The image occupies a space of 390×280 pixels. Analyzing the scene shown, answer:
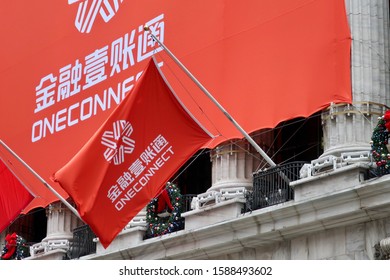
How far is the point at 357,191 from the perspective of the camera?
2814 cm

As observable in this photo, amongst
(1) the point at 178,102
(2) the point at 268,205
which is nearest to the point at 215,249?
(2) the point at 268,205

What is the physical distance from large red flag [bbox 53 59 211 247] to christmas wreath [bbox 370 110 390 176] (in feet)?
12.3

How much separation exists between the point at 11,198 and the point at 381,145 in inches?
425

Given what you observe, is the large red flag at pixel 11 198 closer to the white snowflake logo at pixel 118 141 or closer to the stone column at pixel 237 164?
the stone column at pixel 237 164

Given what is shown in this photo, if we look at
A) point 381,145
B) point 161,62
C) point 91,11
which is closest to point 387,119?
point 381,145

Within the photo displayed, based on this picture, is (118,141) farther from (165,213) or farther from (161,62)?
(161,62)

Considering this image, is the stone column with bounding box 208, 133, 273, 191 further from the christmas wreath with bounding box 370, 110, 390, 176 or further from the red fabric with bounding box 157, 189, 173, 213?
the christmas wreath with bounding box 370, 110, 390, 176

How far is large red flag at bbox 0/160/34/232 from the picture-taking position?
3438 cm

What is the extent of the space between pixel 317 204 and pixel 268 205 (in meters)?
2.17

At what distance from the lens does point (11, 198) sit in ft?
113

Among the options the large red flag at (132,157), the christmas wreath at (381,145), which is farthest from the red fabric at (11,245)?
the christmas wreath at (381,145)

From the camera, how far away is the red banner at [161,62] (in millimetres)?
30891

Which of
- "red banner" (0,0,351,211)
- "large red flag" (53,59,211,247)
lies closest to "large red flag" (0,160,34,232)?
"red banner" (0,0,351,211)
